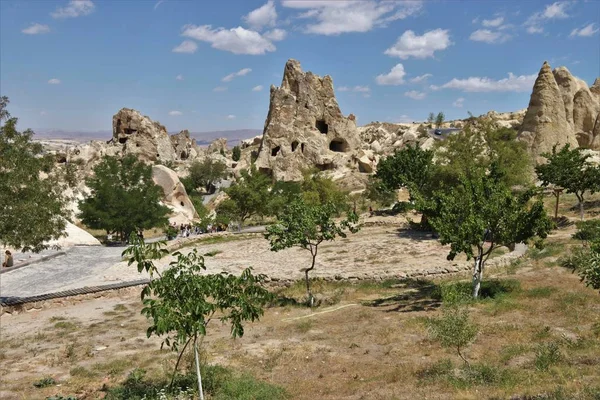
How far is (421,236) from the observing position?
1110 inches

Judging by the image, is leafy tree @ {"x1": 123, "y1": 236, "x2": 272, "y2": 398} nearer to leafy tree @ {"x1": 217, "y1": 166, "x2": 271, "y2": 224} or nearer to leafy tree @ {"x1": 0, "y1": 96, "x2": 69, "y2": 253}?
leafy tree @ {"x1": 0, "y1": 96, "x2": 69, "y2": 253}

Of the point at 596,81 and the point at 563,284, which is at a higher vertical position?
the point at 596,81

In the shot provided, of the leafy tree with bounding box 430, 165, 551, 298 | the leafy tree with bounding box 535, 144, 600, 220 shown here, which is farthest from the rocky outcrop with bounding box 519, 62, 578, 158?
the leafy tree with bounding box 430, 165, 551, 298

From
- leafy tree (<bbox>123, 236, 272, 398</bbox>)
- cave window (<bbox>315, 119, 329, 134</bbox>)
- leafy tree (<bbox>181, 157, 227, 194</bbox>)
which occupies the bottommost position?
leafy tree (<bbox>123, 236, 272, 398</bbox>)

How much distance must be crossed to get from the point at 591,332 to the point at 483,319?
2680 mm

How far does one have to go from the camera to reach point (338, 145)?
2441 inches

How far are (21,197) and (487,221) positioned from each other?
15.1m

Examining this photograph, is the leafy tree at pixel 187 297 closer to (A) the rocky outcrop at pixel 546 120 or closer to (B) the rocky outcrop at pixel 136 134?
(A) the rocky outcrop at pixel 546 120

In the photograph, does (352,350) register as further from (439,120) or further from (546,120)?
(439,120)

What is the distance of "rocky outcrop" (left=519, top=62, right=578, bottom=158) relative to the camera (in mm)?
45719

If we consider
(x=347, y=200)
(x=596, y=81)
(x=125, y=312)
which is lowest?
(x=125, y=312)

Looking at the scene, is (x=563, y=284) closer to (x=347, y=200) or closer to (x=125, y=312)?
(x=125, y=312)

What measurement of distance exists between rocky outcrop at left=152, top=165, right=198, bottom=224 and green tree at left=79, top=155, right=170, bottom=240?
8442 mm

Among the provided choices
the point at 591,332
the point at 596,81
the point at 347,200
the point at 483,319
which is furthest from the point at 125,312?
the point at 596,81
